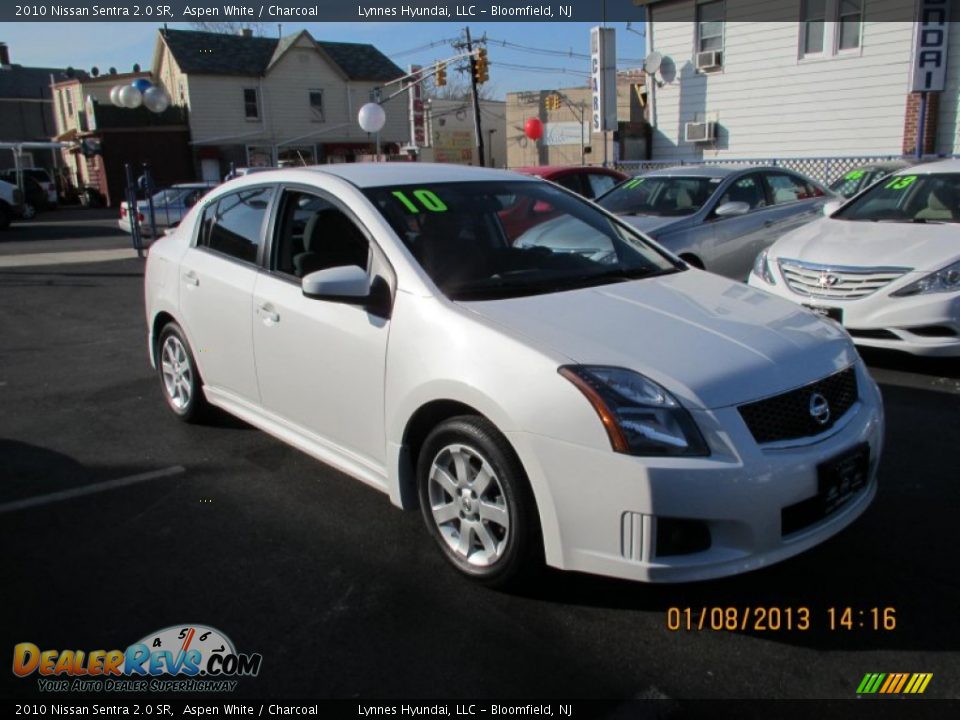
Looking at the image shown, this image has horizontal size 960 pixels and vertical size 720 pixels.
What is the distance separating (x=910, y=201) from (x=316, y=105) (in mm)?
38658

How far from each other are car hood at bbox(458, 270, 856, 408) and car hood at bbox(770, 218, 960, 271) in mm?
2866

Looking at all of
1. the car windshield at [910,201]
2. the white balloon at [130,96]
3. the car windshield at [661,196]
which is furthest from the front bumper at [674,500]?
the white balloon at [130,96]

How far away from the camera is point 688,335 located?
124 inches

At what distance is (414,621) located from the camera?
10.00ft

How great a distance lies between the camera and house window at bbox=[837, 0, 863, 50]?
54.6ft

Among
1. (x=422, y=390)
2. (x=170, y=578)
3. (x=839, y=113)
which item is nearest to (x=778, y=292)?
(x=422, y=390)

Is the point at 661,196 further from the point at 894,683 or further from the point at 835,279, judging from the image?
the point at 894,683

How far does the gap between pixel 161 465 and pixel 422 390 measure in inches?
87.7

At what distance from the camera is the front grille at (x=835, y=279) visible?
6000 mm

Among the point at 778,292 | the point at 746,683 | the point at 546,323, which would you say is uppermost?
the point at 546,323

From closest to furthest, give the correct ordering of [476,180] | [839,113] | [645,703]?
1. [645,703]
2. [476,180]
3. [839,113]

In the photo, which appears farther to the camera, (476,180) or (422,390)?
(476,180)

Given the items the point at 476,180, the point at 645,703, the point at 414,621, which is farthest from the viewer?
the point at 476,180

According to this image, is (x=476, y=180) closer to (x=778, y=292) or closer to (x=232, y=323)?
(x=232, y=323)
